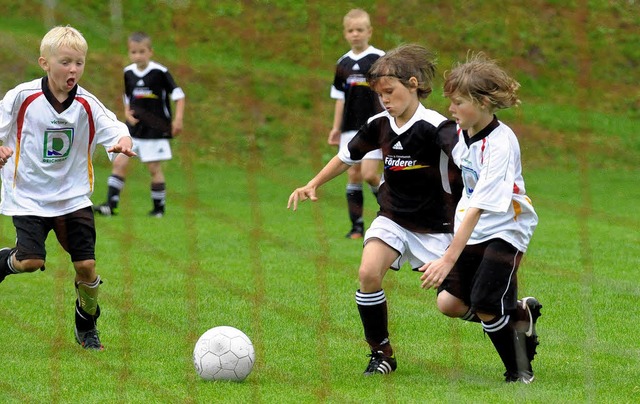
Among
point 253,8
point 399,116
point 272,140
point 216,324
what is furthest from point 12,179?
point 272,140

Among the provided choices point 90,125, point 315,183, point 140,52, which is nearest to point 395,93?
point 315,183

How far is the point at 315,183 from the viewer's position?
5.21 metres

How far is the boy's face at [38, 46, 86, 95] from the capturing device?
17.6 feet

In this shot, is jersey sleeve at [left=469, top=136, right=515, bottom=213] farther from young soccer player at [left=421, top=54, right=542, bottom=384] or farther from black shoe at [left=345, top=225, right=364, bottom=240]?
black shoe at [left=345, top=225, right=364, bottom=240]

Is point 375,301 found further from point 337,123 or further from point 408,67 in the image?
point 337,123

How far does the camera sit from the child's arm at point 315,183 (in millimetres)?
5113

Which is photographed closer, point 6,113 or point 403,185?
point 403,185

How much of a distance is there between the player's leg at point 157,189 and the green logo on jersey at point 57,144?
19.6 feet

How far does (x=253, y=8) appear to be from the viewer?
16.2m

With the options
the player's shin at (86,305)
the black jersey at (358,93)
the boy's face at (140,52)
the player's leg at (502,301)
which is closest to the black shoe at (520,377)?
the player's leg at (502,301)

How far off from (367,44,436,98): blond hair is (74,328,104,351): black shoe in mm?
1925

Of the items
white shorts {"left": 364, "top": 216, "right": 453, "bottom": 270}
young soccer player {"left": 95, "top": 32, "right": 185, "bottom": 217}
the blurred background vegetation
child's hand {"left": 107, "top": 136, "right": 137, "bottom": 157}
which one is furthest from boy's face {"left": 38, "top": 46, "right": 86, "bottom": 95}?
the blurred background vegetation

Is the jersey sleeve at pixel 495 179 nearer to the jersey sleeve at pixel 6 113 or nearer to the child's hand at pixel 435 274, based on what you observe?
the child's hand at pixel 435 274

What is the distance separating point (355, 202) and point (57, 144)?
15.7ft
